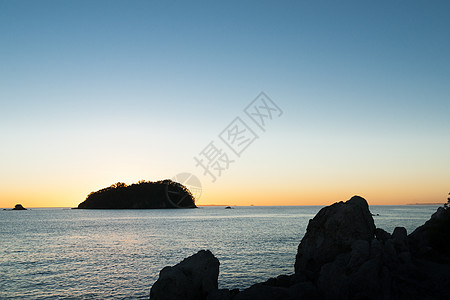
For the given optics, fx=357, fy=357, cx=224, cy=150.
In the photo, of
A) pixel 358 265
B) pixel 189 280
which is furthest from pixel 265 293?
pixel 358 265

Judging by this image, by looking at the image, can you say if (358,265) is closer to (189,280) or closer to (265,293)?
(265,293)

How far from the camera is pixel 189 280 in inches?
899

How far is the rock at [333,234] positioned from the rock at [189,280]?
7.46m

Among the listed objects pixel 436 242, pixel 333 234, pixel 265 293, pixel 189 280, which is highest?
pixel 333 234

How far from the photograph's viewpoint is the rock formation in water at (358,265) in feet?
67.6

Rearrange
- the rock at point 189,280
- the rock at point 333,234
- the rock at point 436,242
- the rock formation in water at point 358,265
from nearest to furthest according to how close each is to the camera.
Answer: the rock formation in water at point 358,265, the rock at point 189,280, the rock at point 333,234, the rock at point 436,242

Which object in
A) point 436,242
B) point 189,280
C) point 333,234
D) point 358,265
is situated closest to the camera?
point 358,265

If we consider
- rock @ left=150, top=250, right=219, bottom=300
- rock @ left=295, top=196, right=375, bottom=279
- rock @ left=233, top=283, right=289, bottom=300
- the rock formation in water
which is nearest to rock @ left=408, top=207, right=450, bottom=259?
the rock formation in water

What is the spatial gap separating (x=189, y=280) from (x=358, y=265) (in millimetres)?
10573

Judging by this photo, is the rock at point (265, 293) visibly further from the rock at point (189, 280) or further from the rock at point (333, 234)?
the rock at point (333, 234)

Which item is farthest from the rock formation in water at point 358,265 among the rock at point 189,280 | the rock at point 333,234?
the rock at point 189,280

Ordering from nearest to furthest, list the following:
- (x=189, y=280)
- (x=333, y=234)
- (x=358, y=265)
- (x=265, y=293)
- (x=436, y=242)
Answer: (x=265, y=293)
(x=358, y=265)
(x=189, y=280)
(x=333, y=234)
(x=436, y=242)

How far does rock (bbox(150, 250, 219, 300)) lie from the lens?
2202 centimetres

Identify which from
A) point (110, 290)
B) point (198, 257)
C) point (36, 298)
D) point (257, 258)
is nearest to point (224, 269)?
point (257, 258)
